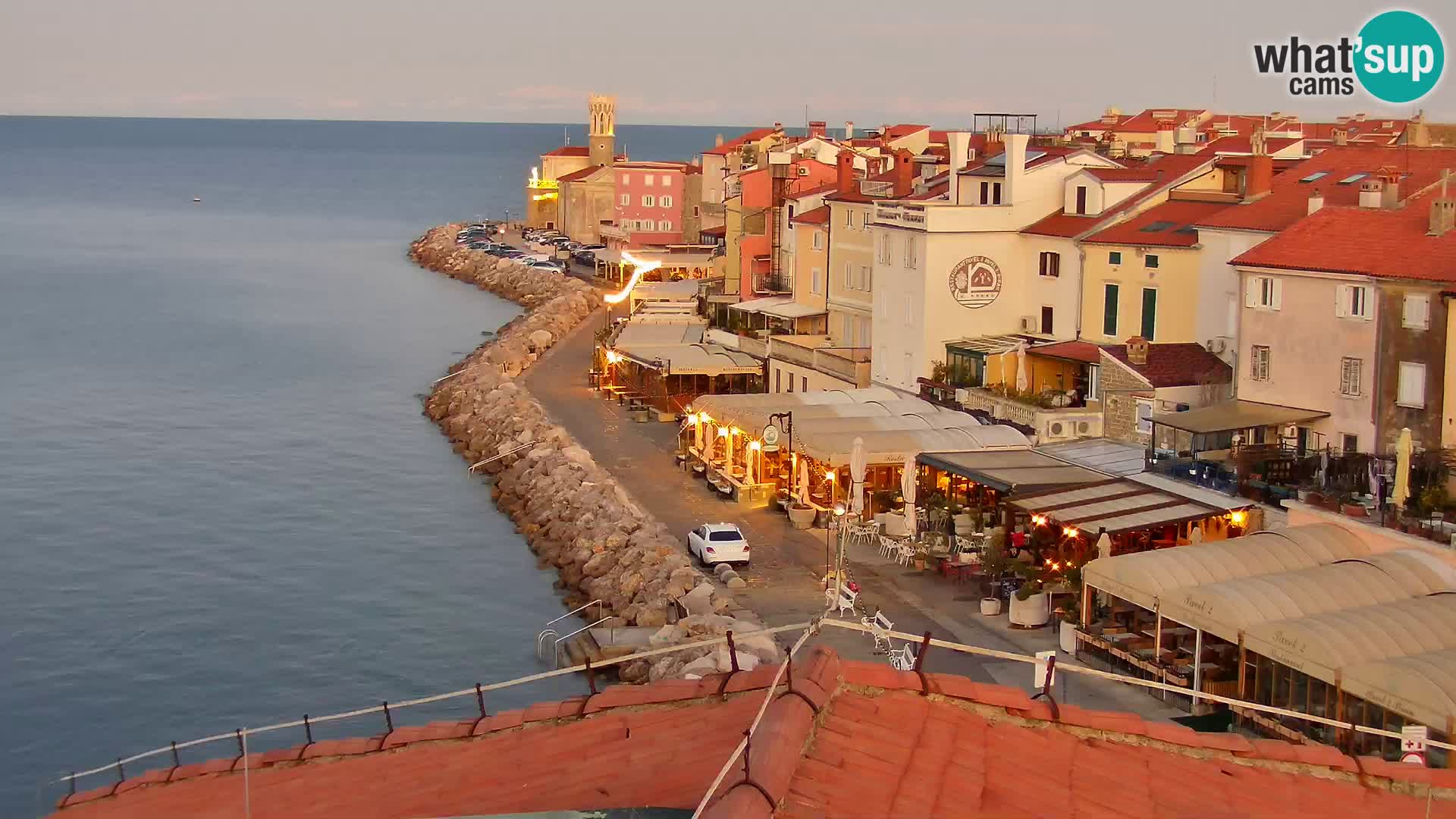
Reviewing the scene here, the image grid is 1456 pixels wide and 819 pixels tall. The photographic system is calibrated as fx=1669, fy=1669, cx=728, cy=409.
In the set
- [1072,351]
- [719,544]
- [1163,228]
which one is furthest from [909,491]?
[1163,228]

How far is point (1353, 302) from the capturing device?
83.5 feet

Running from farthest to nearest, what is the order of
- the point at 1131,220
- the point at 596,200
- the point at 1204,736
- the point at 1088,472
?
the point at 596,200 < the point at 1131,220 < the point at 1088,472 < the point at 1204,736

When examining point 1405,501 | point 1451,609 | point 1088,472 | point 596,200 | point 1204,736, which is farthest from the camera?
point 596,200

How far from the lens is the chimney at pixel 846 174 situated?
46.6 m

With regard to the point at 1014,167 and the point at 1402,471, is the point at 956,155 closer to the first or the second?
the point at 1014,167

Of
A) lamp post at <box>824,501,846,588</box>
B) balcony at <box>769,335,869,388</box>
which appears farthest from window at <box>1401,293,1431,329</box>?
balcony at <box>769,335,869,388</box>

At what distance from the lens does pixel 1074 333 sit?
1364 inches

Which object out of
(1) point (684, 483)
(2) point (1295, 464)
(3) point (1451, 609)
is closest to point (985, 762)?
(3) point (1451, 609)

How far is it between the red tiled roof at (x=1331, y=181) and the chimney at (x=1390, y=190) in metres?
0.63

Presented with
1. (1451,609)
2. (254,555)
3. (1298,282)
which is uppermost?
(1298,282)

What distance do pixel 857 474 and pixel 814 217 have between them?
1832cm

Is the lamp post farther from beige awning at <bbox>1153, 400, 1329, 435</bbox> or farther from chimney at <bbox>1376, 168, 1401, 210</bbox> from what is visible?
chimney at <bbox>1376, 168, 1401, 210</bbox>

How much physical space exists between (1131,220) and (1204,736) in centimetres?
2669

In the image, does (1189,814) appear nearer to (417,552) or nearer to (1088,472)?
(1088,472)
